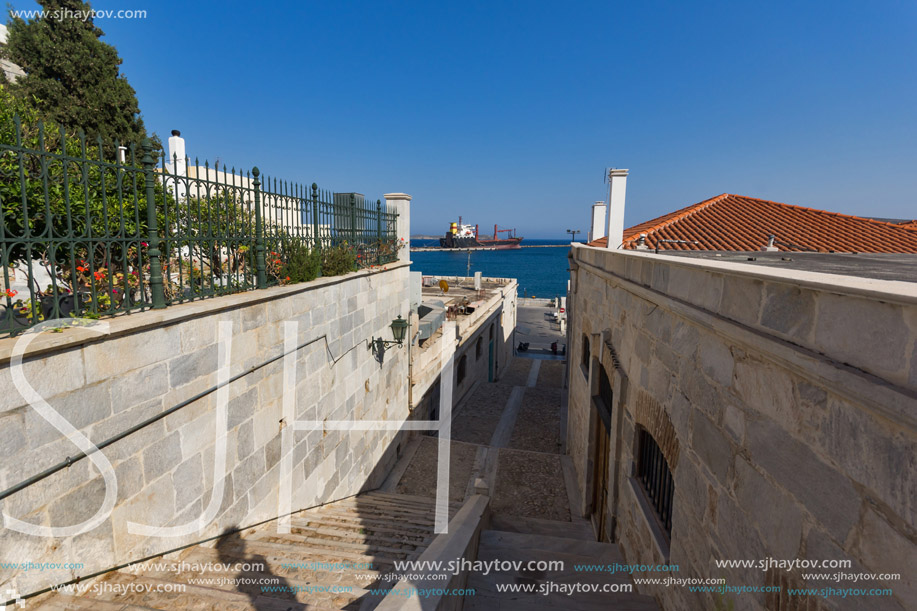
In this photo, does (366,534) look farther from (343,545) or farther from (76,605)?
(76,605)

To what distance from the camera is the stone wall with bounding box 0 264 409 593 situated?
282cm

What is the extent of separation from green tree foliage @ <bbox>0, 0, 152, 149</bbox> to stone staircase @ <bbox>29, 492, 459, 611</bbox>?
1279 centimetres

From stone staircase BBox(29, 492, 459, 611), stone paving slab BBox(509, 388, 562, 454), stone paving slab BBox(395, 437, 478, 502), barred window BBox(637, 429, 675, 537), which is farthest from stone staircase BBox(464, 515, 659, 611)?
stone paving slab BBox(509, 388, 562, 454)

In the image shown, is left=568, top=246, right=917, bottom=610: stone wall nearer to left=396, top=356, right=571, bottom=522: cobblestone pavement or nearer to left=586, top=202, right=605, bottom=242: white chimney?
left=396, top=356, right=571, bottom=522: cobblestone pavement

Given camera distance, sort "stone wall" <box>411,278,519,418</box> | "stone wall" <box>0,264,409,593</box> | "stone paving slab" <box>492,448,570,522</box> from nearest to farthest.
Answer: "stone wall" <box>0,264,409,593</box> < "stone paving slab" <box>492,448,570,522</box> < "stone wall" <box>411,278,519,418</box>

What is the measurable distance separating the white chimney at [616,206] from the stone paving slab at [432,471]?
227 inches

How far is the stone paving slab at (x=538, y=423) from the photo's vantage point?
39.0 ft

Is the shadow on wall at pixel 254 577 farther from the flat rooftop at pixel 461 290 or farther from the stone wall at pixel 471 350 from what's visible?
the flat rooftop at pixel 461 290

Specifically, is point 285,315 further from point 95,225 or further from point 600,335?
point 600,335

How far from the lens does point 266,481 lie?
5262 mm

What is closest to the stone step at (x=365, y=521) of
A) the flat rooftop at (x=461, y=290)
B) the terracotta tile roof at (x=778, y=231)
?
the terracotta tile roof at (x=778, y=231)

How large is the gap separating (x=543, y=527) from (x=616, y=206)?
19.9 feet

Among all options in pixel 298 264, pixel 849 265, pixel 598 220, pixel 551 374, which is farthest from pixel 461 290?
pixel 849 265

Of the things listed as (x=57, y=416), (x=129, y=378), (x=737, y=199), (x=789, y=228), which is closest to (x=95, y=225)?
(x=129, y=378)
